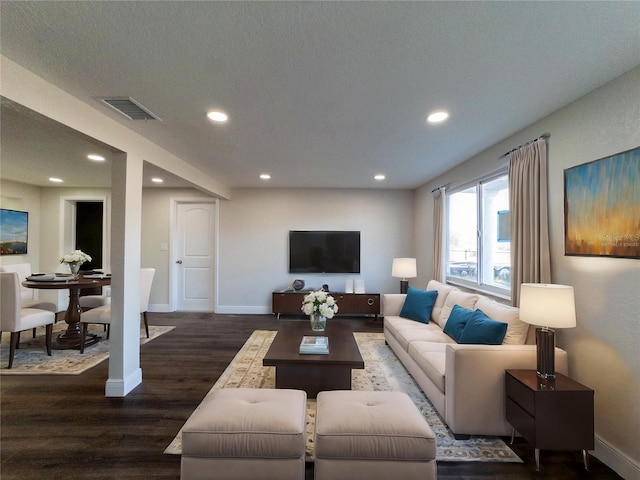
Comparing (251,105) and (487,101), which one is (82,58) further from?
(487,101)

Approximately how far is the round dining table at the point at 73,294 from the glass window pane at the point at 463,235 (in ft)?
15.9

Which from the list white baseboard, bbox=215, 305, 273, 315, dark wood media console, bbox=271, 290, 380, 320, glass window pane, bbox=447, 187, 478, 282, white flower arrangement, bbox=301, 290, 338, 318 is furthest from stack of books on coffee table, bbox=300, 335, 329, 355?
white baseboard, bbox=215, 305, 273, 315

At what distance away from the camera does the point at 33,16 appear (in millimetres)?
1352

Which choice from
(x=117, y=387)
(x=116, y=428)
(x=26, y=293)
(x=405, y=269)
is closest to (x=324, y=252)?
(x=405, y=269)

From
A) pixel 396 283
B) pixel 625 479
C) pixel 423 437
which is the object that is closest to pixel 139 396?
pixel 423 437

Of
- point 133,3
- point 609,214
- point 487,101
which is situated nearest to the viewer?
point 133,3

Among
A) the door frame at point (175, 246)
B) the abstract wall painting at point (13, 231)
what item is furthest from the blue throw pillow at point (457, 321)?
the abstract wall painting at point (13, 231)

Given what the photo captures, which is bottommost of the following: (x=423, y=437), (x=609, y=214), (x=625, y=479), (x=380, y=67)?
A: (x=625, y=479)

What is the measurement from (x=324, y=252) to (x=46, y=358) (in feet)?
13.8

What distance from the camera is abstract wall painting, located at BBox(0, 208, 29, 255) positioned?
5025 mm

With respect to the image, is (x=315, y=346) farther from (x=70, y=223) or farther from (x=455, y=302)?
(x=70, y=223)

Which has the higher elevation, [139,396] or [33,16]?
[33,16]

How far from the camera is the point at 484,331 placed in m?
2.33

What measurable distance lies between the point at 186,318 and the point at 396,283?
13.3 feet
